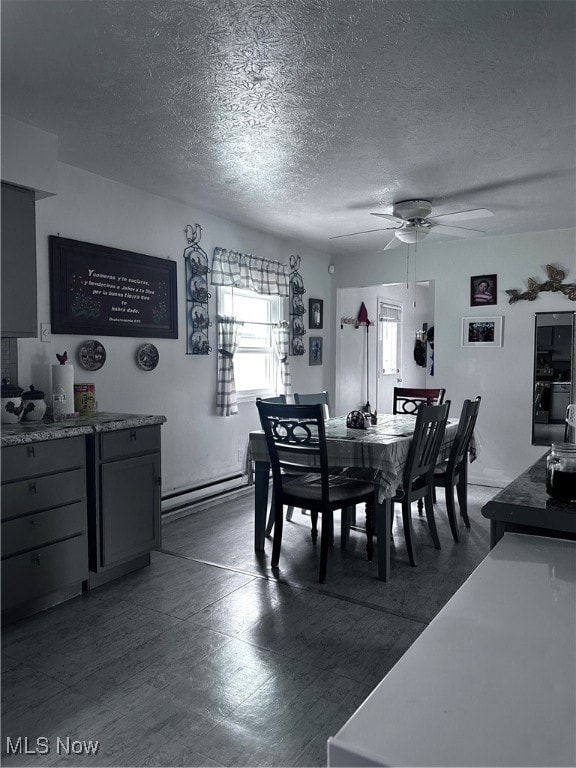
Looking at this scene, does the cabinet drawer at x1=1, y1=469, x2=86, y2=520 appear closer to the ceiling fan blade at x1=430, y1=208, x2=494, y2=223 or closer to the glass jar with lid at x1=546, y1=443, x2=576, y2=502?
the glass jar with lid at x1=546, y1=443, x2=576, y2=502

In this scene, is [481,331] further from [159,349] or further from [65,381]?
[65,381]

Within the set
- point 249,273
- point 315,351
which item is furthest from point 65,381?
point 315,351

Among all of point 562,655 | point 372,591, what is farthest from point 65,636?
point 562,655

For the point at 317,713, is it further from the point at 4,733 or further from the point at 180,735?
the point at 4,733

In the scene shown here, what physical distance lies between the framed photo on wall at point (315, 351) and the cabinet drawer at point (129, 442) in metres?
3.07

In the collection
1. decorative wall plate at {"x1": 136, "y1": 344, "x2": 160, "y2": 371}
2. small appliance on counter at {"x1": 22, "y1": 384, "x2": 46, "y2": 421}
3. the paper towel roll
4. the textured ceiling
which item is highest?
the textured ceiling

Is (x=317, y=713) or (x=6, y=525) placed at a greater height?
(x=6, y=525)

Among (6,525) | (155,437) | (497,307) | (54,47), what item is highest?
(54,47)

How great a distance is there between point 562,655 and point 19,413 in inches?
111

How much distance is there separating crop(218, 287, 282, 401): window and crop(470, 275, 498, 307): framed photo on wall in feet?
6.49

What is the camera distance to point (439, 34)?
6.67 ft

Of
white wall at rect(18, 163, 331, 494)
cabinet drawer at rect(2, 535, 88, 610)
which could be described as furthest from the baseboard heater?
cabinet drawer at rect(2, 535, 88, 610)

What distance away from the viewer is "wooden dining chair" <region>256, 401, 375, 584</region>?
2.97 m
